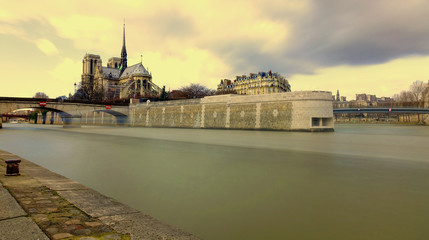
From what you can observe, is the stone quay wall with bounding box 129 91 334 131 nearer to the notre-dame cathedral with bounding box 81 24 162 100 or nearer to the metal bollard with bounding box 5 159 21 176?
the metal bollard with bounding box 5 159 21 176

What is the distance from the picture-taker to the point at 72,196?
489 centimetres

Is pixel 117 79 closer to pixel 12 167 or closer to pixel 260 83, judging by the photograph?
pixel 260 83

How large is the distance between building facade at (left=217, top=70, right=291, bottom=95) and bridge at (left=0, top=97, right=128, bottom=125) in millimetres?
45137

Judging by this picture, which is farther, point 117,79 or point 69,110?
point 117,79

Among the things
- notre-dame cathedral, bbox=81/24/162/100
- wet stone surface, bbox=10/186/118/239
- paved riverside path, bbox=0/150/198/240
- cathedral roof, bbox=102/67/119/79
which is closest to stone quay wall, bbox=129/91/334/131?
paved riverside path, bbox=0/150/198/240

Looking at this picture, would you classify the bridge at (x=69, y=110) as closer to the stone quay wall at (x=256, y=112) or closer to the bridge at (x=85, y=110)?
the bridge at (x=85, y=110)

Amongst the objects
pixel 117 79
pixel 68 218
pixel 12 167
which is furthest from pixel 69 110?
pixel 117 79

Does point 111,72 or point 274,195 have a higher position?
point 111,72

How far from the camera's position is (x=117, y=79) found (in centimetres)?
12756

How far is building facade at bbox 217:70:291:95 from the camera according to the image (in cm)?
9025

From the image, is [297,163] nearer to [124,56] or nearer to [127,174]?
[127,174]

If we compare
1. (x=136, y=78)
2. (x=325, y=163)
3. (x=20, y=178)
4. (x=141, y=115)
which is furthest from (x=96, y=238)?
(x=136, y=78)

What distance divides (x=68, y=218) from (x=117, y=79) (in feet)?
440

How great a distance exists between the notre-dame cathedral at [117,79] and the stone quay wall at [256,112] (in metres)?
39.6
